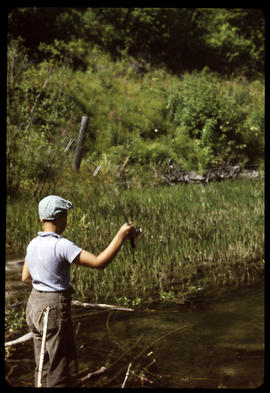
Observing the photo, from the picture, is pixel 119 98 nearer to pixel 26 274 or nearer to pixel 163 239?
pixel 163 239

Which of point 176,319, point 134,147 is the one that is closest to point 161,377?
point 176,319

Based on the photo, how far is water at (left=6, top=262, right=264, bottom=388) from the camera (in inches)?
155

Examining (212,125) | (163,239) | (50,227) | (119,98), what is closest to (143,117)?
(119,98)

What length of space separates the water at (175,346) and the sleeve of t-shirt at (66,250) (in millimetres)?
1405

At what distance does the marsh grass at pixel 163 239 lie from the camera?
6.04 m

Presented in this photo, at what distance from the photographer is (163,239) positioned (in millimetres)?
7059

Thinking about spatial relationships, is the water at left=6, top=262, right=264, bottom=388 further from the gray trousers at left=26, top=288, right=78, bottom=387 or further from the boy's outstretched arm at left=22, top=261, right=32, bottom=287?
the boy's outstretched arm at left=22, top=261, right=32, bottom=287

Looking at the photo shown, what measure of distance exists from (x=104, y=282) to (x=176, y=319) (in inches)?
46.8

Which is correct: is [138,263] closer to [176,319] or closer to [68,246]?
[176,319]

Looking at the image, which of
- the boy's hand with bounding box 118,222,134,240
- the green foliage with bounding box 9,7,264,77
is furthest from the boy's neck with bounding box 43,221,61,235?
the green foliage with bounding box 9,7,264,77

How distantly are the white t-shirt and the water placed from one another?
4.13 ft

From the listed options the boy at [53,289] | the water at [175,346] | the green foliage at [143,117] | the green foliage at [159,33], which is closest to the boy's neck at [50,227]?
the boy at [53,289]

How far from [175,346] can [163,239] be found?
2.65 metres

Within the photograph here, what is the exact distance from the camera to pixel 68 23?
1962 cm
